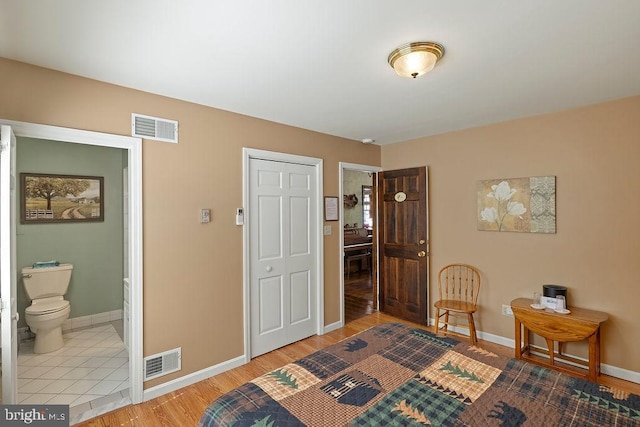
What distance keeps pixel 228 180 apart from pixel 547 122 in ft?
10.3

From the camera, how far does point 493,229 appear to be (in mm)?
3295

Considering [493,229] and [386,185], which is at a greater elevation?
[386,185]

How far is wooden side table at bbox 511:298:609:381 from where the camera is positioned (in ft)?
8.08

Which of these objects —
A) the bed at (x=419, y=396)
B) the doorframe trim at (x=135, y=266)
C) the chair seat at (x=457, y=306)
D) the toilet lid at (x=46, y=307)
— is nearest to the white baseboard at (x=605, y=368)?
the chair seat at (x=457, y=306)

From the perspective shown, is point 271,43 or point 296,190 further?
point 296,190

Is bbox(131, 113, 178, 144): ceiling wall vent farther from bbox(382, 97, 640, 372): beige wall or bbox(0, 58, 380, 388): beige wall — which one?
bbox(382, 97, 640, 372): beige wall

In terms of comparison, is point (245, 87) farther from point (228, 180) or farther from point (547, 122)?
point (547, 122)

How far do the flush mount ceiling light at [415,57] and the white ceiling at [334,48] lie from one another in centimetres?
5

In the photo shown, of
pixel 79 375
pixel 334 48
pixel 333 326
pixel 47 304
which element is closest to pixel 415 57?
pixel 334 48

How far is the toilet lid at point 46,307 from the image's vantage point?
305 cm

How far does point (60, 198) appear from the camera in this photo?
362cm

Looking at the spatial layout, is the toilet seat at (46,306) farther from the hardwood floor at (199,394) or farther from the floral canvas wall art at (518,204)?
the floral canvas wall art at (518,204)

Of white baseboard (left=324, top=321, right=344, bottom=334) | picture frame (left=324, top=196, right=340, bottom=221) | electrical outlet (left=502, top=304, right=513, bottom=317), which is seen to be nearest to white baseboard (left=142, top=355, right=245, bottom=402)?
white baseboard (left=324, top=321, right=344, bottom=334)

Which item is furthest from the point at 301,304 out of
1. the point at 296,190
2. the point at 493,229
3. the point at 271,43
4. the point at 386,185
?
the point at 271,43
